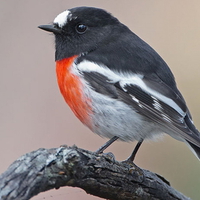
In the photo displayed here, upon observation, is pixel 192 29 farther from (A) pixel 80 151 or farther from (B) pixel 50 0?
(A) pixel 80 151

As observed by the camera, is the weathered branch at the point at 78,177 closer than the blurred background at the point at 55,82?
Yes

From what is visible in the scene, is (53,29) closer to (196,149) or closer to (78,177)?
(196,149)

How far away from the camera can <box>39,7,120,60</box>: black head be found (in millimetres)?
4352

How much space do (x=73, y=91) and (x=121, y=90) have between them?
403mm

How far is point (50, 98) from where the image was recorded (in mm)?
5984

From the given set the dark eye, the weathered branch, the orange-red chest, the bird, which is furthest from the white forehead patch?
the weathered branch

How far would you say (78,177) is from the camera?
3057 millimetres

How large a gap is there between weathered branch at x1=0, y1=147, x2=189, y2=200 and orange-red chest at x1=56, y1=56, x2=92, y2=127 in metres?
0.62

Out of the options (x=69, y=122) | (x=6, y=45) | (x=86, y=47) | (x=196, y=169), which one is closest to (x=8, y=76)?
(x=6, y=45)

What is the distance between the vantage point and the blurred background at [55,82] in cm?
568

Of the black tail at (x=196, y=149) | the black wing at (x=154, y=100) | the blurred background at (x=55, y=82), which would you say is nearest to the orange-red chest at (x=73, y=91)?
the black wing at (x=154, y=100)

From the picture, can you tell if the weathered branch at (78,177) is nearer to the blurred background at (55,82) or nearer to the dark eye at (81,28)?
the dark eye at (81,28)

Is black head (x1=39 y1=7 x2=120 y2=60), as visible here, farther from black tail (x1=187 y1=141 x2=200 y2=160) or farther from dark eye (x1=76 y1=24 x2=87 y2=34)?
black tail (x1=187 y1=141 x2=200 y2=160)

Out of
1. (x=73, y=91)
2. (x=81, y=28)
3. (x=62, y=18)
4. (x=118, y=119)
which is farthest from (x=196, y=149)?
(x=62, y=18)
